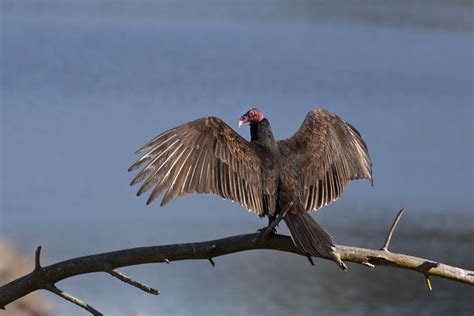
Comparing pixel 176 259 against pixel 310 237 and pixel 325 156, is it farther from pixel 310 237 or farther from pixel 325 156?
pixel 325 156

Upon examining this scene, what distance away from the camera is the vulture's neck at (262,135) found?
4.58 m

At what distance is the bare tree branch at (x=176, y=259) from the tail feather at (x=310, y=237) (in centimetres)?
5

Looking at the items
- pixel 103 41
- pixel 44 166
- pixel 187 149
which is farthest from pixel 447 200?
pixel 103 41

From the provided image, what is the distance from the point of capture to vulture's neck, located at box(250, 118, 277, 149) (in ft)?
15.0

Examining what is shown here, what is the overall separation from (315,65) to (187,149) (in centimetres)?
1421

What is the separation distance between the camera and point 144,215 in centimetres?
966

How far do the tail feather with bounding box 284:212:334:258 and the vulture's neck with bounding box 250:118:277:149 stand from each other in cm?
51

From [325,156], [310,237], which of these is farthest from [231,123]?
[310,237]

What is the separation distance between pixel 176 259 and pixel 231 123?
7364 millimetres

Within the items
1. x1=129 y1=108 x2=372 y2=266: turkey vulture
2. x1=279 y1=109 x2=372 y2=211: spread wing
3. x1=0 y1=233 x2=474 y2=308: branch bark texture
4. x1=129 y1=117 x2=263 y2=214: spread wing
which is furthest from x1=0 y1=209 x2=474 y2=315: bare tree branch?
x1=279 y1=109 x2=372 y2=211: spread wing

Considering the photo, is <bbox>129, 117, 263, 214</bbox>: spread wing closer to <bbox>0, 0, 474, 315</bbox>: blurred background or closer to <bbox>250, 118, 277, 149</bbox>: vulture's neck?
<bbox>250, 118, 277, 149</bbox>: vulture's neck

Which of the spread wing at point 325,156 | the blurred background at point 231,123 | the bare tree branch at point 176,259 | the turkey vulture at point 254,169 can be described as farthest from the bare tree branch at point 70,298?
the blurred background at point 231,123

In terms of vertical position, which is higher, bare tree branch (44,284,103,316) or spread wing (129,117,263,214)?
spread wing (129,117,263,214)

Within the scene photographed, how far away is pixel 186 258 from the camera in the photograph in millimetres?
3809
